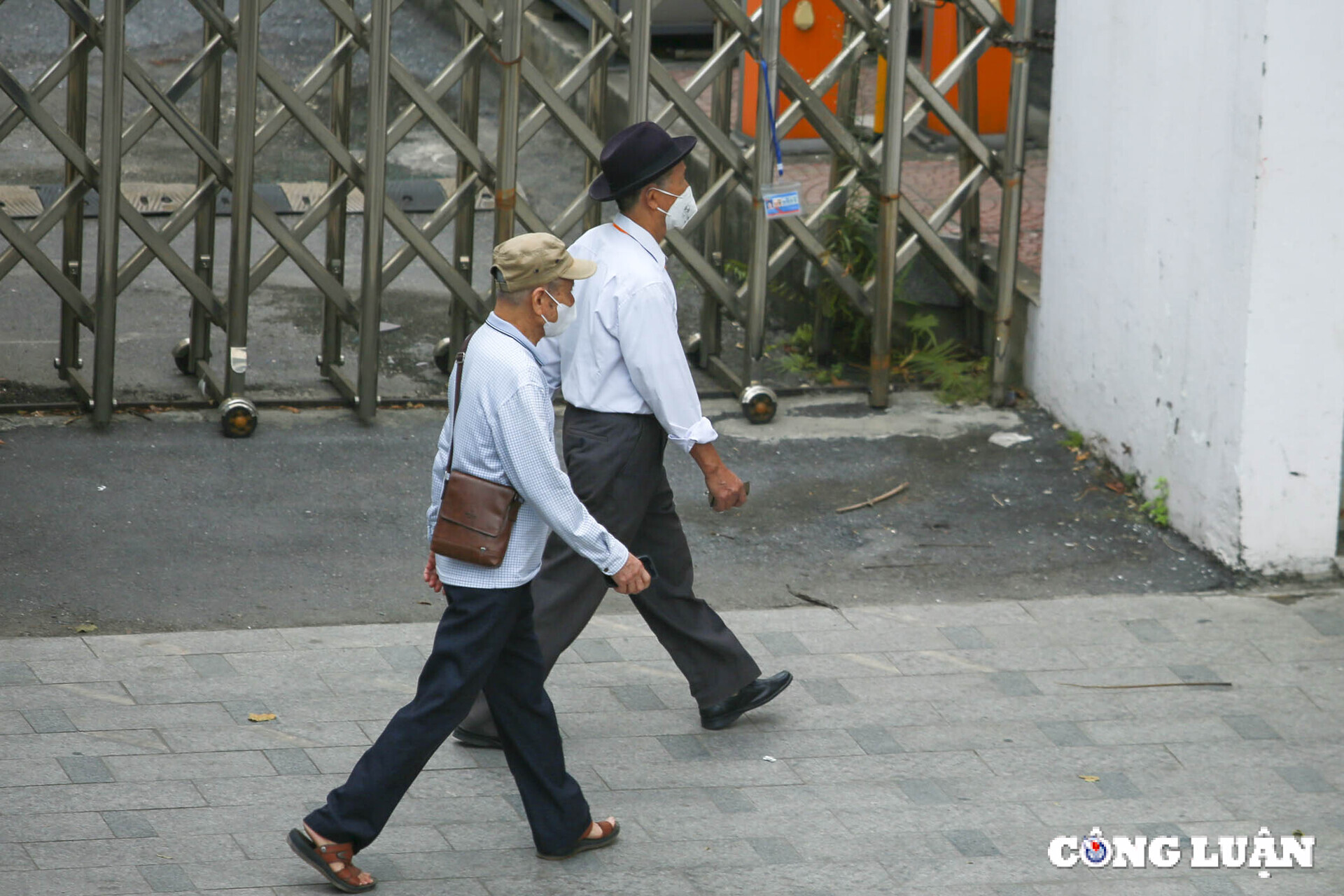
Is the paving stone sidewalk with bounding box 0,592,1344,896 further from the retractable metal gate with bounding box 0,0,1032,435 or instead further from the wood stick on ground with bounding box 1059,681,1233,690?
the retractable metal gate with bounding box 0,0,1032,435

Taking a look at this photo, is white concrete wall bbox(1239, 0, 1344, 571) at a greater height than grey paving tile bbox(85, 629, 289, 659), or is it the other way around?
white concrete wall bbox(1239, 0, 1344, 571)

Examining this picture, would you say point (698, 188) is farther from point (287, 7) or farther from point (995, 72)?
point (287, 7)

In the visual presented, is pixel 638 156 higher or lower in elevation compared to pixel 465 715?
higher

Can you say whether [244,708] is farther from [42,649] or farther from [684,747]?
[684,747]

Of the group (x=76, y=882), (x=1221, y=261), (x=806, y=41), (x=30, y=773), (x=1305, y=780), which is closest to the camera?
(x=76, y=882)

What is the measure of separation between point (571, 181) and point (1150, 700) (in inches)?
297

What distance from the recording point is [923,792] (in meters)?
4.84

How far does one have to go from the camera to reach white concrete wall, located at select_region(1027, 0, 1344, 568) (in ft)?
19.9

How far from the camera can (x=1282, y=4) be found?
5.94 meters

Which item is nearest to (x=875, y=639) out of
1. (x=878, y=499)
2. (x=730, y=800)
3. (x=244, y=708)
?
(x=730, y=800)

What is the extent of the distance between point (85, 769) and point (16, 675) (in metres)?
0.72

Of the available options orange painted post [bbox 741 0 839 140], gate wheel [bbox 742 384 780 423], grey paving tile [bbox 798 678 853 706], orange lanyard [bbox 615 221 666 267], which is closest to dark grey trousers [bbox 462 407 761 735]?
grey paving tile [bbox 798 678 853 706]

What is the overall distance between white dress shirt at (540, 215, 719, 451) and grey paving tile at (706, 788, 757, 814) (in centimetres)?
95

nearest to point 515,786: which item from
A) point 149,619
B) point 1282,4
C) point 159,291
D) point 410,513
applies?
point 149,619
